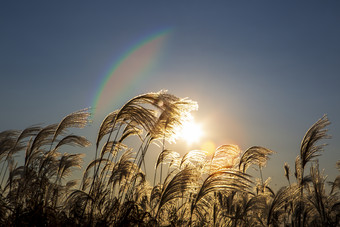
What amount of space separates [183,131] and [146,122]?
81 cm

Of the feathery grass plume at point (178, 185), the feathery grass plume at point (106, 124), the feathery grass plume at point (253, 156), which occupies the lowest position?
the feathery grass plume at point (178, 185)

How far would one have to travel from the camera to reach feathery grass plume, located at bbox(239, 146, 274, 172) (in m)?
8.12

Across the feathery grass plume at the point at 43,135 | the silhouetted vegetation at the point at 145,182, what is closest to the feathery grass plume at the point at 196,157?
the silhouetted vegetation at the point at 145,182

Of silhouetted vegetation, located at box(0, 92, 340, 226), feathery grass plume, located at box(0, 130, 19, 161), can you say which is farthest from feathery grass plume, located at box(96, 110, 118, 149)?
feathery grass plume, located at box(0, 130, 19, 161)

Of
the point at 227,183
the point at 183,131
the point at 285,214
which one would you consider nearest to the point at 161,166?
A: the point at 183,131

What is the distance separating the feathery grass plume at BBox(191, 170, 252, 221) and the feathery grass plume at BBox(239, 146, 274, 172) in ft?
12.5

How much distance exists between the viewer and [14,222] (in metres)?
3.63

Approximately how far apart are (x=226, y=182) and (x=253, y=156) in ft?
13.9

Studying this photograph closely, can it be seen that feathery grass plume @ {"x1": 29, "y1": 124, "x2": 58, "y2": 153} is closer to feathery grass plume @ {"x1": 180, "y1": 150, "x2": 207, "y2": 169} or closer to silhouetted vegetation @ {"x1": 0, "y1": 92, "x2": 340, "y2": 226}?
silhouetted vegetation @ {"x1": 0, "y1": 92, "x2": 340, "y2": 226}

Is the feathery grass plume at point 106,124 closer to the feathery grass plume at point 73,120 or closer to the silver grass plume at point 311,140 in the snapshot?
the feathery grass plume at point 73,120

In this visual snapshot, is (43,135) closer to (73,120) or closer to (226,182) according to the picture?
(73,120)

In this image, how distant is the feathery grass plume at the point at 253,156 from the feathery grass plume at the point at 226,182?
381 cm

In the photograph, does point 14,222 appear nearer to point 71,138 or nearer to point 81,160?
point 71,138

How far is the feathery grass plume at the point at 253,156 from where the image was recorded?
26.6ft
